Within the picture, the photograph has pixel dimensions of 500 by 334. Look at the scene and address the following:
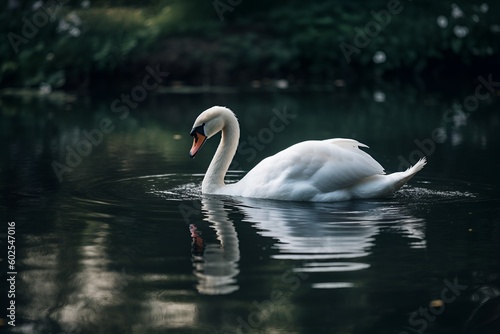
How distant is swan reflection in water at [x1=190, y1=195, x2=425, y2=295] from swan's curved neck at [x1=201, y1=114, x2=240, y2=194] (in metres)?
0.18

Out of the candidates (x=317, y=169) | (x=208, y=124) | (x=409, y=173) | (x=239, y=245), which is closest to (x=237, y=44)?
(x=208, y=124)

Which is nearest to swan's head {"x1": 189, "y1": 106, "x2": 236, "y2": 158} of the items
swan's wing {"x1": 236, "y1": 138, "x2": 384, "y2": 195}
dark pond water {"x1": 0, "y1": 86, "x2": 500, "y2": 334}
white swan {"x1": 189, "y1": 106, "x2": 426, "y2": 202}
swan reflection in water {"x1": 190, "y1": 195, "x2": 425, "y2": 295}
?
dark pond water {"x1": 0, "y1": 86, "x2": 500, "y2": 334}

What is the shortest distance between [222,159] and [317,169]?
121 cm

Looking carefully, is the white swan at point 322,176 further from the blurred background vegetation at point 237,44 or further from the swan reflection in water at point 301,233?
the blurred background vegetation at point 237,44

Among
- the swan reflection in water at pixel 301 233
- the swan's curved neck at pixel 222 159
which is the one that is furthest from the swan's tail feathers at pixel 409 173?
the swan's curved neck at pixel 222 159

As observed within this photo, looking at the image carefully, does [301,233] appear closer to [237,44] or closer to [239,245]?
[239,245]

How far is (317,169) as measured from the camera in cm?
924

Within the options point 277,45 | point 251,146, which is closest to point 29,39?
point 277,45

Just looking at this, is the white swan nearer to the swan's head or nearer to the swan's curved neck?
the swan's curved neck

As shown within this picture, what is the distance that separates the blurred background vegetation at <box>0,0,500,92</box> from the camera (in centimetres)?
2314

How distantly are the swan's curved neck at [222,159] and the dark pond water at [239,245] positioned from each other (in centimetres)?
18

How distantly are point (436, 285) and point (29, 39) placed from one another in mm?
18834

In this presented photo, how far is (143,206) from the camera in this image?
9094 millimetres

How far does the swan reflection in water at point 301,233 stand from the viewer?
6668mm
